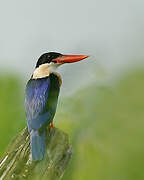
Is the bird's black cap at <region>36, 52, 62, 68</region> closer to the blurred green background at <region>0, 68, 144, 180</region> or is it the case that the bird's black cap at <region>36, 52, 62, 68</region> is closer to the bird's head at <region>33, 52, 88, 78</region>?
the bird's head at <region>33, 52, 88, 78</region>

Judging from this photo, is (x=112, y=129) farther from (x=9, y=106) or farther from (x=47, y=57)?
(x=47, y=57)

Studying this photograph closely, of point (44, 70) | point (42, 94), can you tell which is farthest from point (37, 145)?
point (44, 70)

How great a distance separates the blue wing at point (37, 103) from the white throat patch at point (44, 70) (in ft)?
0.16

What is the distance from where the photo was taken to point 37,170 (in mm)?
866

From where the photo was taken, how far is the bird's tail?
35.5 inches

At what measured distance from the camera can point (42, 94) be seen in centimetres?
170

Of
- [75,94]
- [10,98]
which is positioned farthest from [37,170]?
[10,98]

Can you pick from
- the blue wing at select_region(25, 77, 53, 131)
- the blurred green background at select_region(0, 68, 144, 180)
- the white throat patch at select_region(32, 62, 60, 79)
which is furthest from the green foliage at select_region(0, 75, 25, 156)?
the blurred green background at select_region(0, 68, 144, 180)

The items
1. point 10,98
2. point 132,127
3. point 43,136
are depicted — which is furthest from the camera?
point 10,98

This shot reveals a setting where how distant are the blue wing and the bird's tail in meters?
0.11

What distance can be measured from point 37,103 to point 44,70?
1.13 ft

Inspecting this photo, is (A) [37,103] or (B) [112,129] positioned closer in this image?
(B) [112,129]

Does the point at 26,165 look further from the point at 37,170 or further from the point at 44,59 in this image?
the point at 44,59

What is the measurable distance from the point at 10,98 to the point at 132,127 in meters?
1.15
